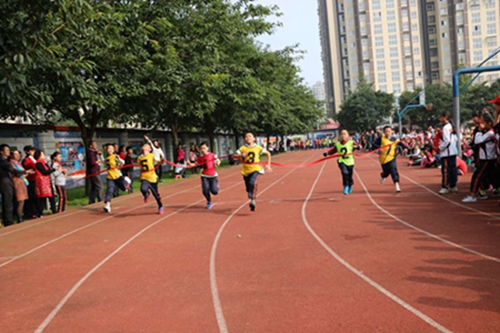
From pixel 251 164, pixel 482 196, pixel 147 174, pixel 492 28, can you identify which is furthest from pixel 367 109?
pixel 147 174

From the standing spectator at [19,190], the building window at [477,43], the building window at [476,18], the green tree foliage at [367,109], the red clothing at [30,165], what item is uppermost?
the building window at [476,18]

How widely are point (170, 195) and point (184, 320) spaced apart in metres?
11.5

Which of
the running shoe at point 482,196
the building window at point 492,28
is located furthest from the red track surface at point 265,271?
the building window at point 492,28

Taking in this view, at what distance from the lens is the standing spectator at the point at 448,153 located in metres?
10.8

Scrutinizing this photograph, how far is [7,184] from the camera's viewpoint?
10.6m

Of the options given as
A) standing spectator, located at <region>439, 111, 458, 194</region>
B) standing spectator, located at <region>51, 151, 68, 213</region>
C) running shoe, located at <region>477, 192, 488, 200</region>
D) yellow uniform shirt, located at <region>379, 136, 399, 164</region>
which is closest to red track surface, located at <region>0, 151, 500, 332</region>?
running shoe, located at <region>477, 192, 488, 200</region>

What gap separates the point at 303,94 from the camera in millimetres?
54688

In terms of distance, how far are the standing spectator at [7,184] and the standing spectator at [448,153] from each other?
9.86 meters

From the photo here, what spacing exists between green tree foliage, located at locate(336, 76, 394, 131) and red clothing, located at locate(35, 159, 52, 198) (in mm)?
62805

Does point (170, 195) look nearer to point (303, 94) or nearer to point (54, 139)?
point (54, 139)

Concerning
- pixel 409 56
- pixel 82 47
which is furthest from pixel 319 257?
pixel 409 56

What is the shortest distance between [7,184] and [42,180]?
1.21 meters

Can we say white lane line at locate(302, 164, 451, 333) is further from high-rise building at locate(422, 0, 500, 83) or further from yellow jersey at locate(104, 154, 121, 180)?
high-rise building at locate(422, 0, 500, 83)

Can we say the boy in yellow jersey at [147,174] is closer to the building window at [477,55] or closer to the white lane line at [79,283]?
the white lane line at [79,283]
